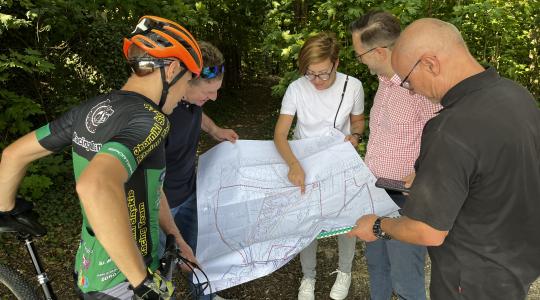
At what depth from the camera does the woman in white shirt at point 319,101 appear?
3023mm

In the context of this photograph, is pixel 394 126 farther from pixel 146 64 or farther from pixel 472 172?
pixel 146 64

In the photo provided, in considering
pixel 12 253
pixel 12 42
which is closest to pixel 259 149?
pixel 12 253

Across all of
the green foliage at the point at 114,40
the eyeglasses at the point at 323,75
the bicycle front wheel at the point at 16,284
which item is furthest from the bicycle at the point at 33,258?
the green foliage at the point at 114,40

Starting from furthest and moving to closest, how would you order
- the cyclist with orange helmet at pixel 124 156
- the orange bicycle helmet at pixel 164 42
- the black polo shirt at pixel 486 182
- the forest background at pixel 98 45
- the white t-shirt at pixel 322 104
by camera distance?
the forest background at pixel 98 45, the white t-shirt at pixel 322 104, the orange bicycle helmet at pixel 164 42, the black polo shirt at pixel 486 182, the cyclist with orange helmet at pixel 124 156

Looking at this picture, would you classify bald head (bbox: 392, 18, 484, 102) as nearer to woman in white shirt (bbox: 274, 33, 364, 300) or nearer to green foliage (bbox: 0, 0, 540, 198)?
woman in white shirt (bbox: 274, 33, 364, 300)

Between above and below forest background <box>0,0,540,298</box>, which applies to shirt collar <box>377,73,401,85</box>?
above

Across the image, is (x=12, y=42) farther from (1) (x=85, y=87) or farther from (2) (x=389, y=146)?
(2) (x=389, y=146)

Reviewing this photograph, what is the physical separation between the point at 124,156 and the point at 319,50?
1944 mm

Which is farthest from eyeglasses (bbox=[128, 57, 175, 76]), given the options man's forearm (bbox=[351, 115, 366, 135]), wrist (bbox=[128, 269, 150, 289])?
man's forearm (bbox=[351, 115, 366, 135])

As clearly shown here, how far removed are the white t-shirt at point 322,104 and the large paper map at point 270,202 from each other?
0.13 metres

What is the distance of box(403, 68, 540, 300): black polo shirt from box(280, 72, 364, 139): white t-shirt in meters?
1.45

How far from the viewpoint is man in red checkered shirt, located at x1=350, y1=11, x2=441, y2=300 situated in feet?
8.70

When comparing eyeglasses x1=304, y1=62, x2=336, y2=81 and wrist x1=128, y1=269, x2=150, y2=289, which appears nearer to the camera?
wrist x1=128, y1=269, x2=150, y2=289

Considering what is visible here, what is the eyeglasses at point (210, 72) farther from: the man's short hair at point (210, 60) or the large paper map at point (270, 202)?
the large paper map at point (270, 202)
